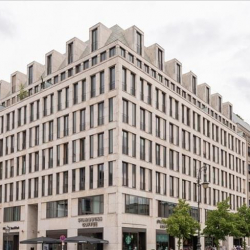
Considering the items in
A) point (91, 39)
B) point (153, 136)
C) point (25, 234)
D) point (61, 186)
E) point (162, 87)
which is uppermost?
point (91, 39)

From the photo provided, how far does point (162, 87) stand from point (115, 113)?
497 inches

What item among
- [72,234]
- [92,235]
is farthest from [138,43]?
[72,234]

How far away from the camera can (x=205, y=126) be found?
77938mm

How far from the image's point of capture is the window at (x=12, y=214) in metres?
68.5

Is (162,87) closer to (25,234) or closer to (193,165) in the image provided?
(193,165)

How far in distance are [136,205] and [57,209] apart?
11.4 meters

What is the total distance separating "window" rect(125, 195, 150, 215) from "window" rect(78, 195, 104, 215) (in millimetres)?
3047

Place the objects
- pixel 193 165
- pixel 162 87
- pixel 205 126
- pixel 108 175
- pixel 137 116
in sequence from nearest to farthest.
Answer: pixel 108 175 < pixel 137 116 < pixel 162 87 < pixel 193 165 < pixel 205 126

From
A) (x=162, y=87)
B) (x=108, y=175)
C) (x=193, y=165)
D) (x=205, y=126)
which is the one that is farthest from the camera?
(x=205, y=126)

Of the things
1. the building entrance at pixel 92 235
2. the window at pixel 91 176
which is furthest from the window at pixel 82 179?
the building entrance at pixel 92 235

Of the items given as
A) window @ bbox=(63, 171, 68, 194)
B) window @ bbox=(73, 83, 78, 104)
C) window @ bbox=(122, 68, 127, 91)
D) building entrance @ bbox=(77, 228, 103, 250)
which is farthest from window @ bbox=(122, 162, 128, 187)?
window @ bbox=(73, 83, 78, 104)

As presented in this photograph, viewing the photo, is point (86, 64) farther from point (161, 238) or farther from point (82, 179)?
point (161, 238)

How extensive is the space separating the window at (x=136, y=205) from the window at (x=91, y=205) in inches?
120

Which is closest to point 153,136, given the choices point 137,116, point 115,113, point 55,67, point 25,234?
point 137,116
